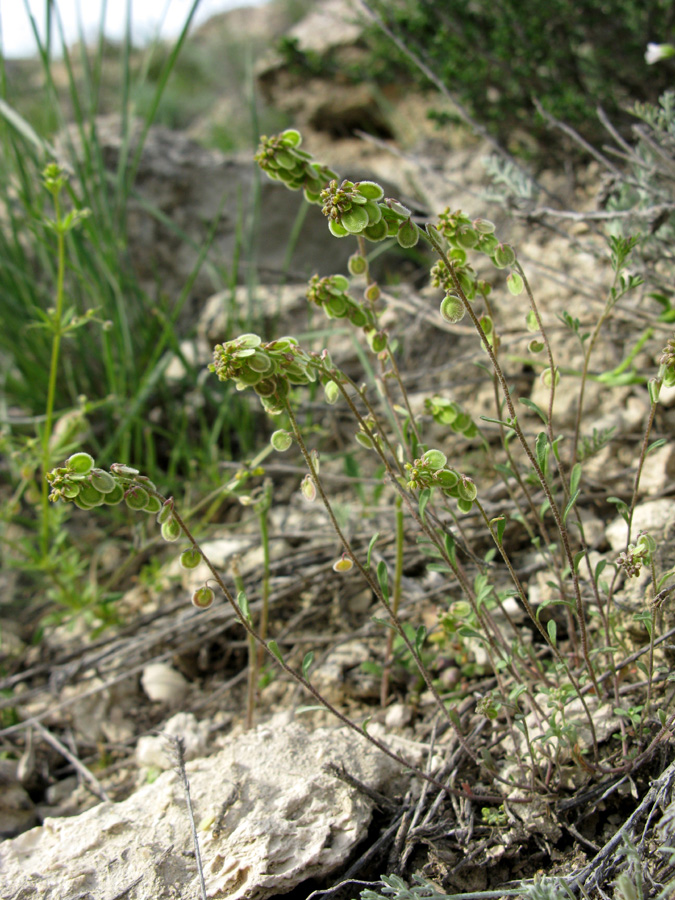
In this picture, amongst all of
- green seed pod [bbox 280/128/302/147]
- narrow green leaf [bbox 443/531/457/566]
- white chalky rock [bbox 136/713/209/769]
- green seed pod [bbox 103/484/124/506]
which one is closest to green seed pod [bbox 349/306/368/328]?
green seed pod [bbox 280/128/302/147]

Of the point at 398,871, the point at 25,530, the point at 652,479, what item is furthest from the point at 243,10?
the point at 398,871

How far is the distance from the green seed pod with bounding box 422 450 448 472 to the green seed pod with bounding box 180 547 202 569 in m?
0.43

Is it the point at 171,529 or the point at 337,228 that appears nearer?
the point at 337,228

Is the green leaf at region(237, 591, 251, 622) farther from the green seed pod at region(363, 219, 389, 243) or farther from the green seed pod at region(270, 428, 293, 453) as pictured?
the green seed pod at region(363, 219, 389, 243)

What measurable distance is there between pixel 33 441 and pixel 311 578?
3.00 feet

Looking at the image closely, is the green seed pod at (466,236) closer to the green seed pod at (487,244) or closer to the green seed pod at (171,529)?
the green seed pod at (487,244)

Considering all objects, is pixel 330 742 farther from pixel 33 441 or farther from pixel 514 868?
pixel 33 441

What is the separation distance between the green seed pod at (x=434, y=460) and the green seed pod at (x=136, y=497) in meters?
0.48

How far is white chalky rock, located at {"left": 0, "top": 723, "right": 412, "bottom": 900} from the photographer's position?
47.2 inches

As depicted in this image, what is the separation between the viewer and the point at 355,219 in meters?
1.00

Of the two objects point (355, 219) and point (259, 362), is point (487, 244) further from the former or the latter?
point (259, 362)

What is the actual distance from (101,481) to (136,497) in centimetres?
8

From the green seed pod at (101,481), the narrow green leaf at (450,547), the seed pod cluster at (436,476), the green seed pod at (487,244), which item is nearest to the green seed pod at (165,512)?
the green seed pod at (101,481)

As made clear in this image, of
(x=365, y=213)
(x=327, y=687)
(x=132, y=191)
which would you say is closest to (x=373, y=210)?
(x=365, y=213)
